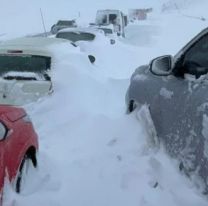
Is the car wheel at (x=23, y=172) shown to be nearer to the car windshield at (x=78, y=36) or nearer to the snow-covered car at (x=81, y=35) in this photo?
the snow-covered car at (x=81, y=35)

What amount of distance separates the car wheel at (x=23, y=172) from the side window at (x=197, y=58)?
1.57m

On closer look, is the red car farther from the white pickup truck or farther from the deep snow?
the white pickup truck

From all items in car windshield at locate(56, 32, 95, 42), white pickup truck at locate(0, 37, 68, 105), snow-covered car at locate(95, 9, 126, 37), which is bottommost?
snow-covered car at locate(95, 9, 126, 37)

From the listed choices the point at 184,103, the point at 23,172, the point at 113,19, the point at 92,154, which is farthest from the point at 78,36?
the point at 184,103

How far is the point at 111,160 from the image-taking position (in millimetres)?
5965

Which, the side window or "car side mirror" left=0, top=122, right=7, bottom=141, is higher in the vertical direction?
"car side mirror" left=0, top=122, right=7, bottom=141

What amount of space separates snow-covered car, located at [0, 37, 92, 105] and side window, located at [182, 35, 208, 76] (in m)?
3.33

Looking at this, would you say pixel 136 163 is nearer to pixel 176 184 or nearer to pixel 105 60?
pixel 176 184

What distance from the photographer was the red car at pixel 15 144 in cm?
404

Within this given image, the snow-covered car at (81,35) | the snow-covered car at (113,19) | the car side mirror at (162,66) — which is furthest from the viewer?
the snow-covered car at (113,19)

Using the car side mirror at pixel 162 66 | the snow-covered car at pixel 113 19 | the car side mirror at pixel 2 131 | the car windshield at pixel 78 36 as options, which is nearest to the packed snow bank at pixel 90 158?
the car side mirror at pixel 2 131

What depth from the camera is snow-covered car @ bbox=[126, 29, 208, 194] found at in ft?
13.6

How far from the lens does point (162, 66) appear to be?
5.57m

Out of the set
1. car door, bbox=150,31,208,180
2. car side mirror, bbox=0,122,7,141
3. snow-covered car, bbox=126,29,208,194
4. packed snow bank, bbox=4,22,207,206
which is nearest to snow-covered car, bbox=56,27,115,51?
packed snow bank, bbox=4,22,207,206
